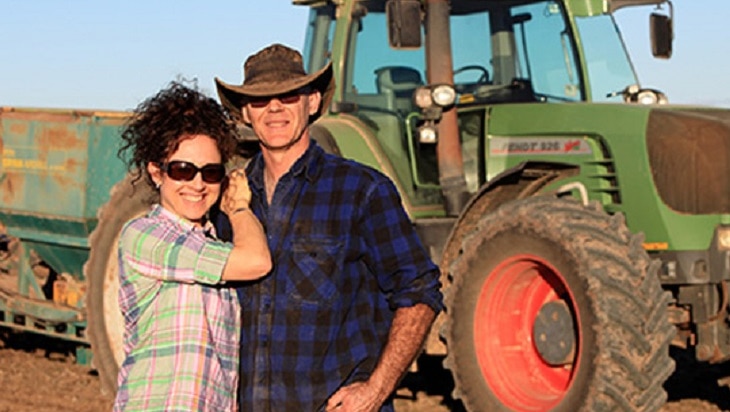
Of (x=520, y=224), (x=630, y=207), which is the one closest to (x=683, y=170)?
(x=630, y=207)

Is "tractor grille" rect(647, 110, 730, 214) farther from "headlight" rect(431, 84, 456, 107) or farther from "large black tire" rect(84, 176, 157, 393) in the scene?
"large black tire" rect(84, 176, 157, 393)

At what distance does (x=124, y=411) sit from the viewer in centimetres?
357

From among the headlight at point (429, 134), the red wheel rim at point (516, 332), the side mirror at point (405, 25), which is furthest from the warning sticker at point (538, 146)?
the side mirror at point (405, 25)

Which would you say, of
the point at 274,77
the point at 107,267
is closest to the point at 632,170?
the point at 107,267

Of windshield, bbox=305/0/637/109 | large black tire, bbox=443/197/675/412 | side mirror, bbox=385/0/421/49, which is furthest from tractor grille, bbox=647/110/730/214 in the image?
side mirror, bbox=385/0/421/49

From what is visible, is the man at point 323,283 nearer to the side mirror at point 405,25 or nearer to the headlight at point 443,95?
the side mirror at point 405,25

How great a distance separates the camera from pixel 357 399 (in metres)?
3.68

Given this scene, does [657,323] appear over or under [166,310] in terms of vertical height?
under

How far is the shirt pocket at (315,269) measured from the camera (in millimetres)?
3770

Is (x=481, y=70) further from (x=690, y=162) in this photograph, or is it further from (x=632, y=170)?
(x=690, y=162)

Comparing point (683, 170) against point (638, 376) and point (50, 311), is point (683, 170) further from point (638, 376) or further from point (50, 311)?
point (50, 311)

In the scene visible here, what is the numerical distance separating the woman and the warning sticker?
14.1 ft

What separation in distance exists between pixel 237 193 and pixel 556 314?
12.9 feet

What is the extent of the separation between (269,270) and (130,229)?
369 mm
